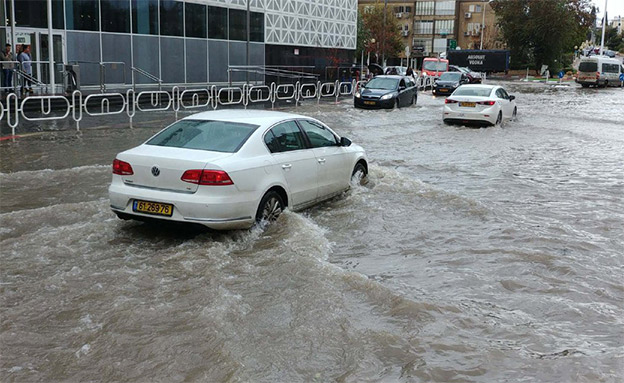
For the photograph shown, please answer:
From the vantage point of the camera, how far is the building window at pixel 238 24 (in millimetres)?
36344

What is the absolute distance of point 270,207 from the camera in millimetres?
8297

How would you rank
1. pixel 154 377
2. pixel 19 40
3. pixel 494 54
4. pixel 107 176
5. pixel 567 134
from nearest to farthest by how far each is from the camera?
pixel 154 377
pixel 107 176
pixel 567 134
pixel 19 40
pixel 494 54

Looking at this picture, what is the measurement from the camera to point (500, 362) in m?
5.12

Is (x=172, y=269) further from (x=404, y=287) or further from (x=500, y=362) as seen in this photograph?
(x=500, y=362)

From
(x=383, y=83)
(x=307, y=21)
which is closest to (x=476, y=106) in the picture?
(x=383, y=83)

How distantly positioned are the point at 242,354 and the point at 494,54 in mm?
73885

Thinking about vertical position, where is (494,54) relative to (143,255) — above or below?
above

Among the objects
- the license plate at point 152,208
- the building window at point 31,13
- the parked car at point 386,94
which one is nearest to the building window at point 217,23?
the parked car at point 386,94

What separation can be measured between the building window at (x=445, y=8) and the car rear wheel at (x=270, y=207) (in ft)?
327

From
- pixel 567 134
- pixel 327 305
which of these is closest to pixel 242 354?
pixel 327 305

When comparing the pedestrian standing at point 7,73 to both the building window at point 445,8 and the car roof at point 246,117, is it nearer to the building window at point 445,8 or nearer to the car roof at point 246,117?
the car roof at point 246,117

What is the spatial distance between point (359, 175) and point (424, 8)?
97.9 metres

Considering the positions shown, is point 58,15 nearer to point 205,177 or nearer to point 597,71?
point 205,177

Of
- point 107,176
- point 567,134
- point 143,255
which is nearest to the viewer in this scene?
point 143,255
